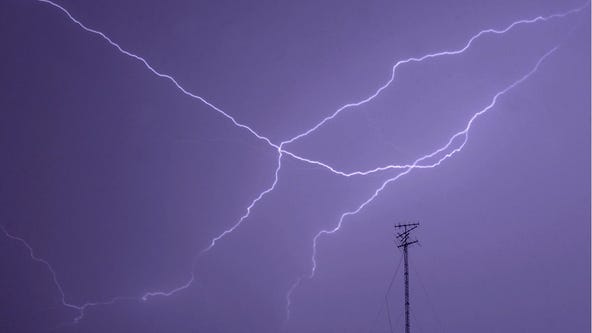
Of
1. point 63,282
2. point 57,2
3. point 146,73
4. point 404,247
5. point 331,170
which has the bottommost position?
point 63,282

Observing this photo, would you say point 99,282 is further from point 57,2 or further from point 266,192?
point 57,2

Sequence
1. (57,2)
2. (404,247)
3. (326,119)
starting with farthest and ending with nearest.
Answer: (326,119), (57,2), (404,247)

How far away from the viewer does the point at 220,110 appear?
13586 millimetres

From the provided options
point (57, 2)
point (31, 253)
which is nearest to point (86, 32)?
point (57, 2)

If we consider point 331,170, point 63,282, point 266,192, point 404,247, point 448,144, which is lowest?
point 63,282

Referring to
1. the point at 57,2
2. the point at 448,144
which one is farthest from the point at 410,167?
the point at 57,2

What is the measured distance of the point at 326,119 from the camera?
13.1 m

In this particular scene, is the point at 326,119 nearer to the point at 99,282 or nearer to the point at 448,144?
the point at 448,144

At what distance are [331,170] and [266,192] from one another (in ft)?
7.11

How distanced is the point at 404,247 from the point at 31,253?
10918mm

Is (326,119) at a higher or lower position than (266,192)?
higher

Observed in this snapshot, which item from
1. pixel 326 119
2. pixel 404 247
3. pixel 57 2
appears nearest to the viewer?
pixel 404 247

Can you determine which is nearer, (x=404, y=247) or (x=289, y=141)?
(x=404, y=247)

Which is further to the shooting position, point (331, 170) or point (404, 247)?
point (331, 170)
